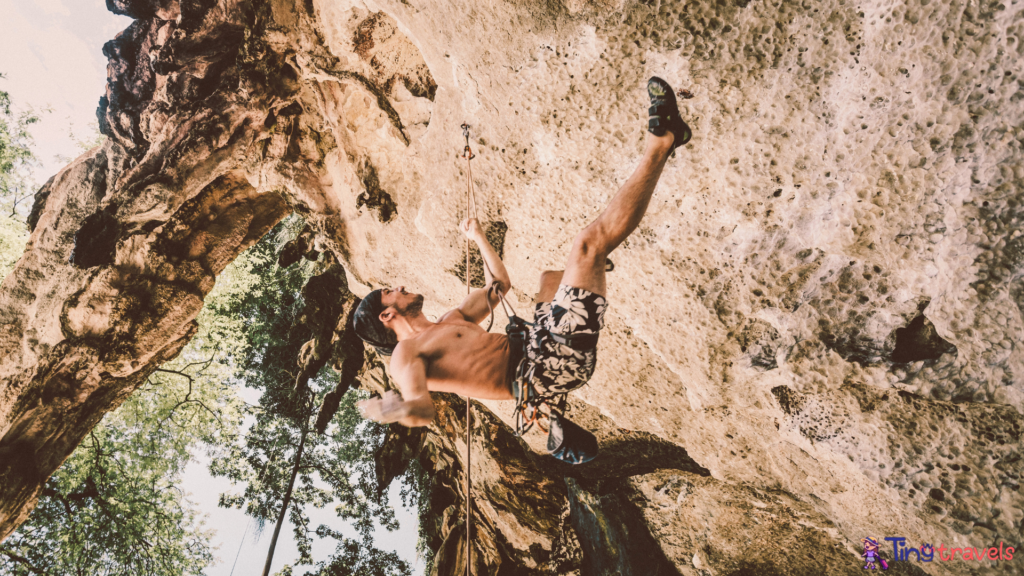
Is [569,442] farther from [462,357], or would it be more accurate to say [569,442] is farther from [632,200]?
[632,200]

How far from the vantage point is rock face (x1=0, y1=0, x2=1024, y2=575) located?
6.15 ft

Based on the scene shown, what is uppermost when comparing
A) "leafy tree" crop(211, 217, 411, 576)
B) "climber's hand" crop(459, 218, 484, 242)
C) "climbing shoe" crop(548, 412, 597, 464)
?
"leafy tree" crop(211, 217, 411, 576)

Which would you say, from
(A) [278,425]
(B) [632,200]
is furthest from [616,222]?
(A) [278,425]

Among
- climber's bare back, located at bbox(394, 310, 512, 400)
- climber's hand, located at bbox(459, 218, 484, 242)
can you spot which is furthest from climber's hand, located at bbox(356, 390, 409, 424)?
climber's hand, located at bbox(459, 218, 484, 242)

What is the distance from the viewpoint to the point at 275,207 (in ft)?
24.2

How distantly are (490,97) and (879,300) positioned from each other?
2.75 m

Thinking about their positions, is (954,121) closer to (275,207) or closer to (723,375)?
(723,375)

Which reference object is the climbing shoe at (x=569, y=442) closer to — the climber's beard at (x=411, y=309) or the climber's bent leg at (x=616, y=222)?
the climber's bent leg at (x=616, y=222)

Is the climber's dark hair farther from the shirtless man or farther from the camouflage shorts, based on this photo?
the camouflage shorts

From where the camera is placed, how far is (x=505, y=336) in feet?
9.30

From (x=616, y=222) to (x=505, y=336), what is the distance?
3.71 feet

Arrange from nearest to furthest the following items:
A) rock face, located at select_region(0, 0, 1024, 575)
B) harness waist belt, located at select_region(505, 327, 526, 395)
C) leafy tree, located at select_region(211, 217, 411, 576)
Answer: rock face, located at select_region(0, 0, 1024, 575)
harness waist belt, located at select_region(505, 327, 526, 395)
leafy tree, located at select_region(211, 217, 411, 576)

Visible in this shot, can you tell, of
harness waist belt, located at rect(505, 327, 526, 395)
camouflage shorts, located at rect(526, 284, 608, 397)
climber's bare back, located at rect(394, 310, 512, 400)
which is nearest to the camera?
camouflage shorts, located at rect(526, 284, 608, 397)

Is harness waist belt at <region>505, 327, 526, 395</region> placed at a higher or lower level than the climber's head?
lower
